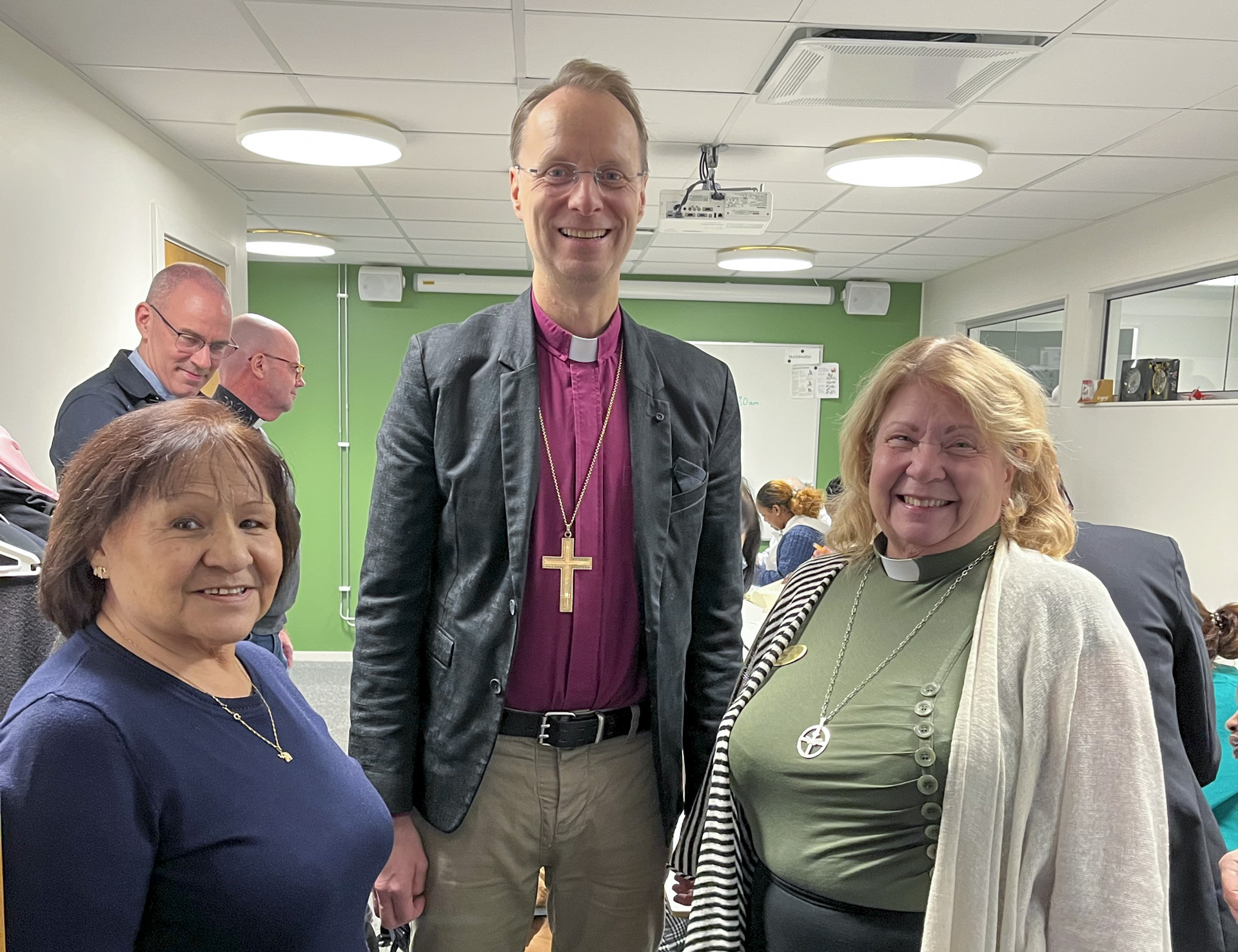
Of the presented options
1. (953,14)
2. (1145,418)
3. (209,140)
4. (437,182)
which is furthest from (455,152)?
(1145,418)

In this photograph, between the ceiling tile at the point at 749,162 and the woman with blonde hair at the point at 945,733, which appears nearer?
the woman with blonde hair at the point at 945,733

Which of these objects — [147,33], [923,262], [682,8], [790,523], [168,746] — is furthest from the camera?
[923,262]

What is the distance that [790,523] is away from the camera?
13.1 feet

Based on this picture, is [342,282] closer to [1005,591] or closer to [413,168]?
[413,168]

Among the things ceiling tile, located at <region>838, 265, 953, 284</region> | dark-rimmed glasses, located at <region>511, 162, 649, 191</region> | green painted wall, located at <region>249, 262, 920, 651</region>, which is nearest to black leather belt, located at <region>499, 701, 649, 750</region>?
dark-rimmed glasses, located at <region>511, 162, 649, 191</region>

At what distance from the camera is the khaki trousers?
1327 mm

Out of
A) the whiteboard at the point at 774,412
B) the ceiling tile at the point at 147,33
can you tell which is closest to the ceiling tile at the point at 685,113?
the ceiling tile at the point at 147,33

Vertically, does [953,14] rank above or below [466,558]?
above

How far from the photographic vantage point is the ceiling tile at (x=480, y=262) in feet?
20.2

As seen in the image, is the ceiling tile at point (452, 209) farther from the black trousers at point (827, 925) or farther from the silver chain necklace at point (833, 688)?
the black trousers at point (827, 925)

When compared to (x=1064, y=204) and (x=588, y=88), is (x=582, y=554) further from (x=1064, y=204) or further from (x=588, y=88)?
(x=1064, y=204)

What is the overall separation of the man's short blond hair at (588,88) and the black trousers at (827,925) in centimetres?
109

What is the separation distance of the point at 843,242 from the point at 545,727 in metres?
4.52

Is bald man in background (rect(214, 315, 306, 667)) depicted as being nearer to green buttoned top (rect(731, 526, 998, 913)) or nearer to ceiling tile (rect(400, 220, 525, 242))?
ceiling tile (rect(400, 220, 525, 242))
